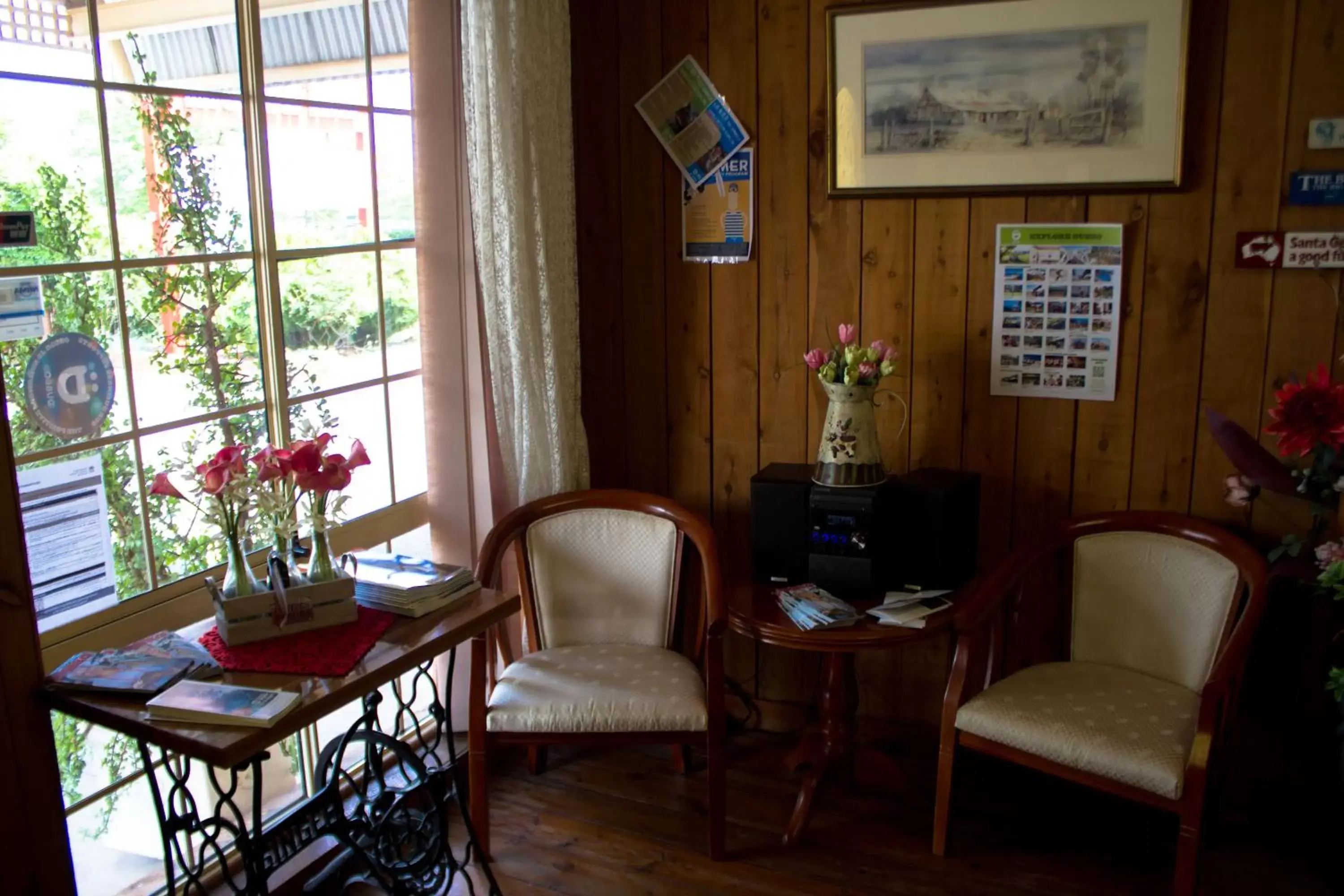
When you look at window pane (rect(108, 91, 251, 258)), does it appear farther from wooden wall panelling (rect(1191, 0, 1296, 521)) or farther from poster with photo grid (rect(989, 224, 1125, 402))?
wooden wall panelling (rect(1191, 0, 1296, 521))

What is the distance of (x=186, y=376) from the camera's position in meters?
2.29

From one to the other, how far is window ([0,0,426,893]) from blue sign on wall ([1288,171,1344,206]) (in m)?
2.08

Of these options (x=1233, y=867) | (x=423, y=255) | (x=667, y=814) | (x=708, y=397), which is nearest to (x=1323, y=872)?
(x=1233, y=867)

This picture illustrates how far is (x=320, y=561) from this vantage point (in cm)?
215

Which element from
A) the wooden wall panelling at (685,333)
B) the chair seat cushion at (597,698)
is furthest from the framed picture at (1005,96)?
the chair seat cushion at (597,698)

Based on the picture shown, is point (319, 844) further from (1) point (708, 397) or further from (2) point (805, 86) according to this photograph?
(2) point (805, 86)

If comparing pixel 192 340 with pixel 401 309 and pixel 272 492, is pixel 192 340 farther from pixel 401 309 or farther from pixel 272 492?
pixel 401 309

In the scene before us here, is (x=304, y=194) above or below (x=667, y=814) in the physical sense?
above

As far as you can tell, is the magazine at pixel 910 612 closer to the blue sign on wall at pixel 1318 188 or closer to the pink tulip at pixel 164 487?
the blue sign on wall at pixel 1318 188

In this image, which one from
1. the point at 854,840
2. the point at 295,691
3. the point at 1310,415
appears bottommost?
the point at 854,840

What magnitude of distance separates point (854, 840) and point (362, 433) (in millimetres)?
1572

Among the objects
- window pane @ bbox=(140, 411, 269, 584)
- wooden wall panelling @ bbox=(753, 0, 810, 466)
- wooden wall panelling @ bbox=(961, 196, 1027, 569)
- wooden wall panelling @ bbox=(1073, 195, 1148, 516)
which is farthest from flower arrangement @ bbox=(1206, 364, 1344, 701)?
window pane @ bbox=(140, 411, 269, 584)

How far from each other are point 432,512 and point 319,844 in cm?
84

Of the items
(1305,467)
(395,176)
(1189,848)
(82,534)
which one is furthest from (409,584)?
(1305,467)
